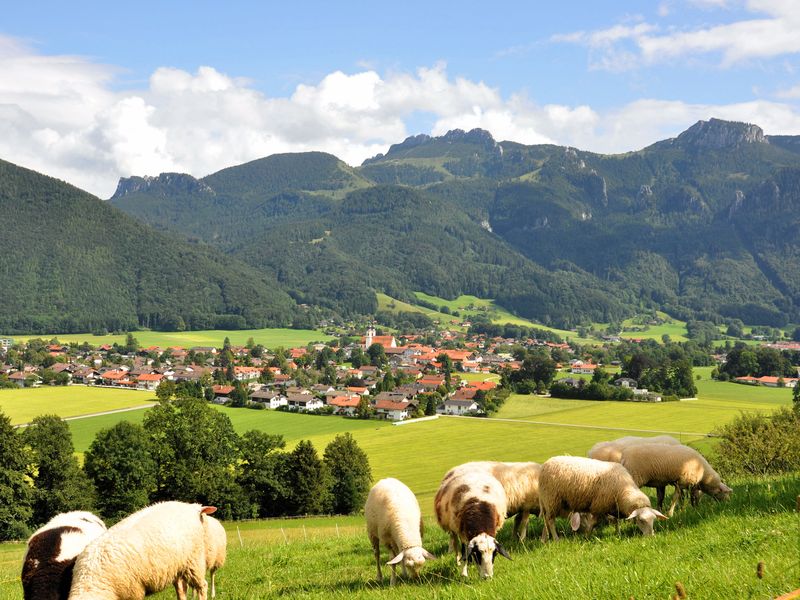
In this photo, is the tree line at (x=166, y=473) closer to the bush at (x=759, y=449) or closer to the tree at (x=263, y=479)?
the tree at (x=263, y=479)

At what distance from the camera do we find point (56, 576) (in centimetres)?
987

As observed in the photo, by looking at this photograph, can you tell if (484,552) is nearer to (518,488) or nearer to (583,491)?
(583,491)

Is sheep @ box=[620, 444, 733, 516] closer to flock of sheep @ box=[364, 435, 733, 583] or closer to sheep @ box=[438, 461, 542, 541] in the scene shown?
flock of sheep @ box=[364, 435, 733, 583]

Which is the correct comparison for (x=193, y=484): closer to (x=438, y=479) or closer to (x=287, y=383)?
(x=438, y=479)

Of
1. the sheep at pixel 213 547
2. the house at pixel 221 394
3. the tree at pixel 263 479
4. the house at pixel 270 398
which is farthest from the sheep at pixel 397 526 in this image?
the house at pixel 221 394

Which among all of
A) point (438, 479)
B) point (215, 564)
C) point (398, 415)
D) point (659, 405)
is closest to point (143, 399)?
point (398, 415)

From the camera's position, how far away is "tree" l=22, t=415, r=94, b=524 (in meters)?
40.1

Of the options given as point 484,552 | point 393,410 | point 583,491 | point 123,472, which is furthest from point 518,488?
point 393,410

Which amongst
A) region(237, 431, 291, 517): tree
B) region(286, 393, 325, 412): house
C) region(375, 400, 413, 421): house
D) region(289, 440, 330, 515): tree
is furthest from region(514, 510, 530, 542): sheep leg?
region(286, 393, 325, 412): house

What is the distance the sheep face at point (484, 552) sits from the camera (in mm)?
9883

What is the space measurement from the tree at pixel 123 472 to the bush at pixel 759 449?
32.3 m

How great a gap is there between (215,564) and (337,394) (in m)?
105

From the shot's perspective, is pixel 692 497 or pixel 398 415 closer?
pixel 692 497

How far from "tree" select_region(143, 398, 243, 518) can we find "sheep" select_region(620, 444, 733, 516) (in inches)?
1312
